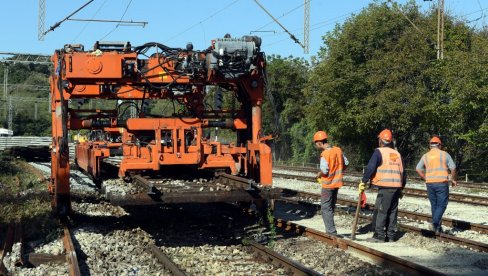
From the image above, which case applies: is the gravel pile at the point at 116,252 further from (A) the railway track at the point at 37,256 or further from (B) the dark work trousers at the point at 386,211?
(B) the dark work trousers at the point at 386,211

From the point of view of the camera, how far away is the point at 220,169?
450 inches

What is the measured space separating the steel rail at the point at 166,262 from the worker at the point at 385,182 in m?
3.21

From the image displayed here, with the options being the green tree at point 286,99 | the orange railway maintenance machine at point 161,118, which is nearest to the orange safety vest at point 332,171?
the orange railway maintenance machine at point 161,118

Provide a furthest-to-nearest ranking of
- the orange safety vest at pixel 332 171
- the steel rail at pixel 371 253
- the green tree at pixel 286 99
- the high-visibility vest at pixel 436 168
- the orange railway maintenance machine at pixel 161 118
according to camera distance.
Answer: the green tree at pixel 286 99
the orange railway maintenance machine at pixel 161 118
the high-visibility vest at pixel 436 168
the orange safety vest at pixel 332 171
the steel rail at pixel 371 253

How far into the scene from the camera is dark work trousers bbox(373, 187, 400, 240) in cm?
974

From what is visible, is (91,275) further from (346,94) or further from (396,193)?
(346,94)

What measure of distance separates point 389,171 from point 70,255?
4.78m

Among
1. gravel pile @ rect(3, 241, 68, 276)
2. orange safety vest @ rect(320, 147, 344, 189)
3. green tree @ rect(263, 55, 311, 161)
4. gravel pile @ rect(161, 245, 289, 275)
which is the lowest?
gravel pile @ rect(161, 245, 289, 275)

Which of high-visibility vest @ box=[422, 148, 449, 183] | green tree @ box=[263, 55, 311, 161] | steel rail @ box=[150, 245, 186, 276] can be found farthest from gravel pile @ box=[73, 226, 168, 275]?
green tree @ box=[263, 55, 311, 161]

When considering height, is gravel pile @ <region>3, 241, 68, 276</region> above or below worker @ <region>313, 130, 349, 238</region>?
below

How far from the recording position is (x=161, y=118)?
1164cm

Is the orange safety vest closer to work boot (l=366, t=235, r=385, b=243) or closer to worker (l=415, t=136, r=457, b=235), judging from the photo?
work boot (l=366, t=235, r=385, b=243)

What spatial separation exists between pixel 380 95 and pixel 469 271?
23.3m

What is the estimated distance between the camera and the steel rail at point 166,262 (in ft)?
25.5
